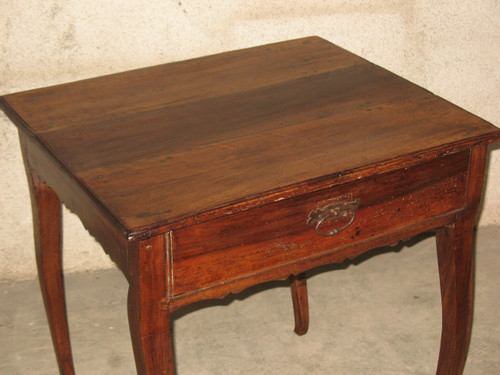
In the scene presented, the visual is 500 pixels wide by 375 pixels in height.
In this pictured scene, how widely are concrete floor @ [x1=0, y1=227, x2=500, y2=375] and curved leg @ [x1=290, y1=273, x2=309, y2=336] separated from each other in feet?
0.14

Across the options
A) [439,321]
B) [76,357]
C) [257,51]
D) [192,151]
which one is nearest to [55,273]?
[76,357]

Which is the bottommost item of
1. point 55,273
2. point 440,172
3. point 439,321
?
point 439,321

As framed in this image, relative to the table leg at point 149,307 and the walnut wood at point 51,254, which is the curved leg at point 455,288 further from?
the walnut wood at point 51,254

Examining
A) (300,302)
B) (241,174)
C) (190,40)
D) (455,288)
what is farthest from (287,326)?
(241,174)

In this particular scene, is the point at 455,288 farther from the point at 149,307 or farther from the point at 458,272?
the point at 149,307

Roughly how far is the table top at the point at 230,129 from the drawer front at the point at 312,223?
5cm

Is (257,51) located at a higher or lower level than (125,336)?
higher

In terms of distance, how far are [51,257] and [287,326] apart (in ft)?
2.60

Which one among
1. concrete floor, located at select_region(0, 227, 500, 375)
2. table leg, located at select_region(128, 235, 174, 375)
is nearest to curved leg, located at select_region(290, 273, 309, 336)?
concrete floor, located at select_region(0, 227, 500, 375)

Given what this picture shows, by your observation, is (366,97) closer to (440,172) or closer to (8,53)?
(440,172)

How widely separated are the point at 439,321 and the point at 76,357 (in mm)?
1081

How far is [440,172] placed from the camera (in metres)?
1.75

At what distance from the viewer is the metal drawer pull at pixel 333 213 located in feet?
5.42

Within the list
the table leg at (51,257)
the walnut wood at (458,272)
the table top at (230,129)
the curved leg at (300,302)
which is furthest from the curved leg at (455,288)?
the table leg at (51,257)
